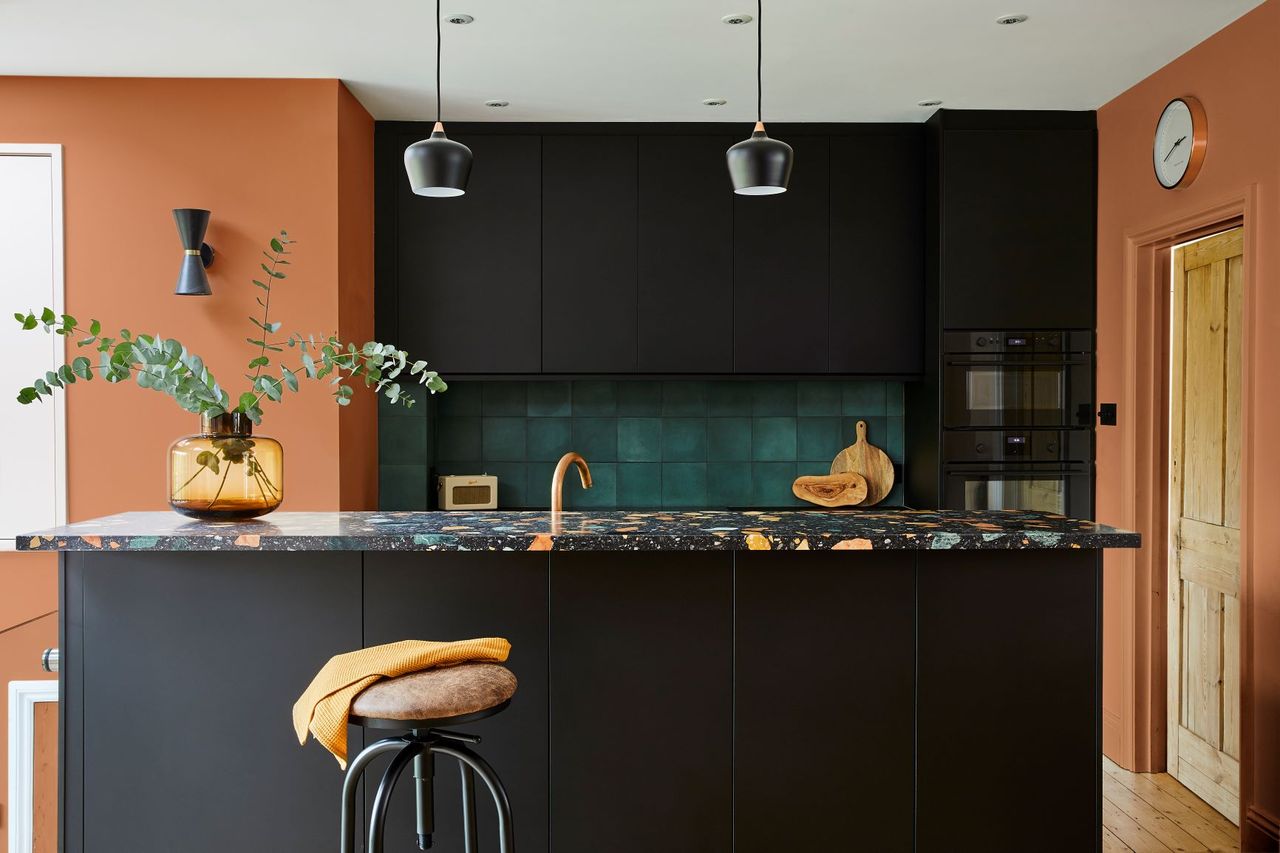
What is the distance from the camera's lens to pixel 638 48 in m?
3.42

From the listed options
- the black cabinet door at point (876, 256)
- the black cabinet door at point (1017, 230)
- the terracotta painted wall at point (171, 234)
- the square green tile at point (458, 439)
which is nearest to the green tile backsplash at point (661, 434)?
the square green tile at point (458, 439)

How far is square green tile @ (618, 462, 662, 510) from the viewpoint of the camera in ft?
15.7

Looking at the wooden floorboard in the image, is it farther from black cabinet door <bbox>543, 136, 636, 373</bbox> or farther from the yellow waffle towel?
black cabinet door <bbox>543, 136, 636, 373</bbox>

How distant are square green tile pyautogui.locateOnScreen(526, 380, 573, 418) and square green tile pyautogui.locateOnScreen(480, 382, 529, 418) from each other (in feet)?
0.11

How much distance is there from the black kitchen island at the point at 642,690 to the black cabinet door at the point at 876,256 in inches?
84.3

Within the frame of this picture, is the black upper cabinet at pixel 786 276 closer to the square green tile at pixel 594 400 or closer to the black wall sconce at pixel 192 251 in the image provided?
the square green tile at pixel 594 400

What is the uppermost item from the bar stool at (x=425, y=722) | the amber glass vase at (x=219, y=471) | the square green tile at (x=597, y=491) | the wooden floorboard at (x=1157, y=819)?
the amber glass vase at (x=219, y=471)

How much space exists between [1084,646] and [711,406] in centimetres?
269

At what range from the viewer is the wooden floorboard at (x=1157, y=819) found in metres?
3.15

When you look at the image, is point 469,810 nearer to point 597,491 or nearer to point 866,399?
point 597,491

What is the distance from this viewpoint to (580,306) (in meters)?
4.29

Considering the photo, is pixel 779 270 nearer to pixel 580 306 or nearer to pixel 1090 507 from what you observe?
pixel 580 306

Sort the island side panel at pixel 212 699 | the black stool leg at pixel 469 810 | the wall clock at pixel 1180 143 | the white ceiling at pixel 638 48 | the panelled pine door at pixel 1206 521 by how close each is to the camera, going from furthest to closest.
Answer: the panelled pine door at pixel 1206 521
the wall clock at pixel 1180 143
the white ceiling at pixel 638 48
the island side panel at pixel 212 699
the black stool leg at pixel 469 810

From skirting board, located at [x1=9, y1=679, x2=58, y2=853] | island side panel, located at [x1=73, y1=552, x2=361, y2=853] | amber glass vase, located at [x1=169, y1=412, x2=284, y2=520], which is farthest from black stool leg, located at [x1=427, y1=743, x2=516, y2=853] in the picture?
skirting board, located at [x1=9, y1=679, x2=58, y2=853]
